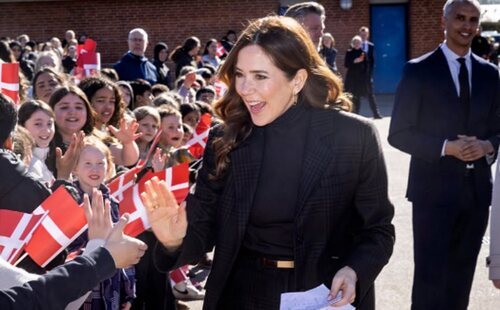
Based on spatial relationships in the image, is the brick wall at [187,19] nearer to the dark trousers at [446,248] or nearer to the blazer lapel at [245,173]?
the dark trousers at [446,248]

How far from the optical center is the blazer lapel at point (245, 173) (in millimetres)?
3193

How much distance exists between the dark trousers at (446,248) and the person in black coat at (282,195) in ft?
6.43

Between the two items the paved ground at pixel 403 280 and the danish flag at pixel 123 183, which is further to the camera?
the paved ground at pixel 403 280

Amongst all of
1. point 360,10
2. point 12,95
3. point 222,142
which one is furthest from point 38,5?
point 222,142

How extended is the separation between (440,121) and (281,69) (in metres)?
2.27

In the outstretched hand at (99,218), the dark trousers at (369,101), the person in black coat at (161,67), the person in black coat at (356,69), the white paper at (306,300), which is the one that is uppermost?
the outstretched hand at (99,218)

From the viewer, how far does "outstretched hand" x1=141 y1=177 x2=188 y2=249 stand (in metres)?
3.05

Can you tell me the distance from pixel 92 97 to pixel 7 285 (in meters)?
4.30

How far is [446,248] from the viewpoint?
5188mm

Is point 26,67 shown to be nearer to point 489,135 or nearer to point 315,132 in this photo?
point 489,135

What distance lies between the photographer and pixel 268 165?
327 cm

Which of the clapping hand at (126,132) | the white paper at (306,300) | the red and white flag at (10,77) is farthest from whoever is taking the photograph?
the clapping hand at (126,132)

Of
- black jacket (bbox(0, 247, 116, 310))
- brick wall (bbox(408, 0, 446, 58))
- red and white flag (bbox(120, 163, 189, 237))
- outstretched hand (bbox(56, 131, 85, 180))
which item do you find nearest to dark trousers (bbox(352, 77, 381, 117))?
brick wall (bbox(408, 0, 446, 58))

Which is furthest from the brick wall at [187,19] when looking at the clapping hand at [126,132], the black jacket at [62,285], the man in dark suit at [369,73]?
the black jacket at [62,285]
